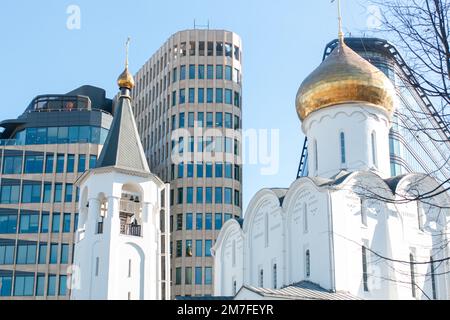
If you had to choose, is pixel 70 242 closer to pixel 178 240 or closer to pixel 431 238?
pixel 178 240

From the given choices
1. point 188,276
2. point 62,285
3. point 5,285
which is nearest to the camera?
point 5,285

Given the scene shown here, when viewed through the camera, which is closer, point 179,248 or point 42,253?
point 42,253

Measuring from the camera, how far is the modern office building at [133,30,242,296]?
47219mm

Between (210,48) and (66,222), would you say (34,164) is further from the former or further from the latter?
(210,48)

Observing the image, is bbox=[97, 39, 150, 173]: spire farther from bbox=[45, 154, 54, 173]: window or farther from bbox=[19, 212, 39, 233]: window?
bbox=[19, 212, 39, 233]: window

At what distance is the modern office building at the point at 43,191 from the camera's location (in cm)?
4419

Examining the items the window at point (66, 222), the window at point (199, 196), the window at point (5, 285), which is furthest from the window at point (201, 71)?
the window at point (5, 285)

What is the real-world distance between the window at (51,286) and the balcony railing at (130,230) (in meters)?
18.8

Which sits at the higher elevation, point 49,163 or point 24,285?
point 49,163

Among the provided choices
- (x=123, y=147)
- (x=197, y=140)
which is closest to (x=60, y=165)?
(x=197, y=140)

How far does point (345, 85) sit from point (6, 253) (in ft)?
92.4

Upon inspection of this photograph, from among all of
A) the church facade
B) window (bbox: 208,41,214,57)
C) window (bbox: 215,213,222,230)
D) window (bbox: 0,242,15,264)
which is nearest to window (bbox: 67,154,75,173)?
window (bbox: 0,242,15,264)

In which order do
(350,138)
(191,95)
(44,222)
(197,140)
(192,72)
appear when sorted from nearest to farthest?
1. (350,138)
2. (44,222)
3. (197,140)
4. (191,95)
5. (192,72)

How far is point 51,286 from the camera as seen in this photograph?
44.0 m
